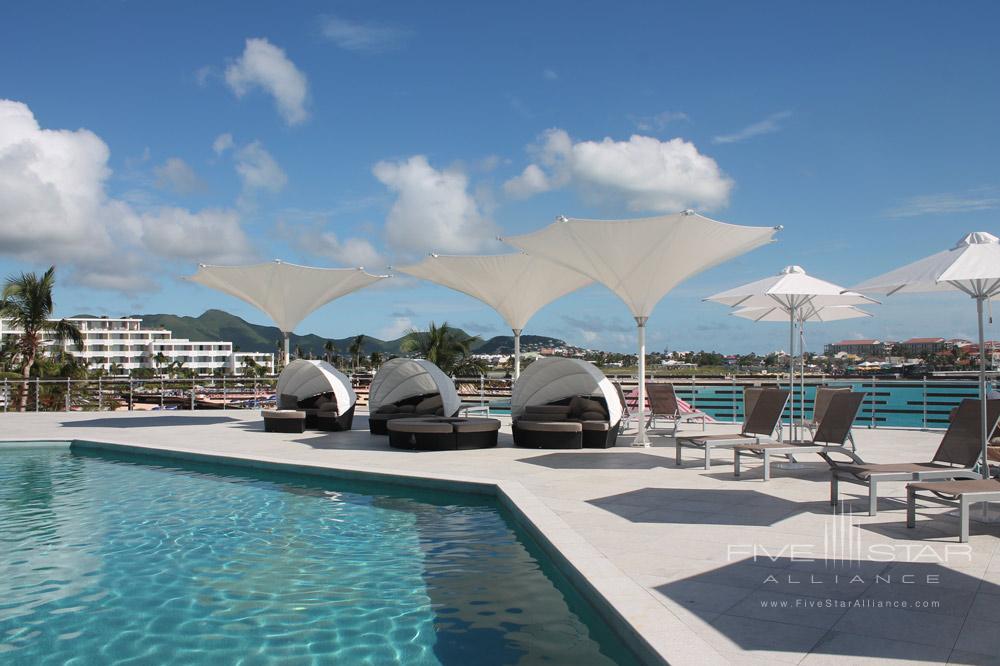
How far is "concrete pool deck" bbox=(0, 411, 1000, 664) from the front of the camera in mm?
3375

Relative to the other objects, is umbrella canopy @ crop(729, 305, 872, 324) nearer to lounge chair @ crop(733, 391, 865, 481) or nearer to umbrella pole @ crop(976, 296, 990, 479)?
lounge chair @ crop(733, 391, 865, 481)

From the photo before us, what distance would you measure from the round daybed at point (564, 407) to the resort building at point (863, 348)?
46762 mm

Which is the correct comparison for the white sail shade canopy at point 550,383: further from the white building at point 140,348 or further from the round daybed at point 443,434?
the white building at point 140,348

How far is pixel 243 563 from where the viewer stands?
18.5 ft

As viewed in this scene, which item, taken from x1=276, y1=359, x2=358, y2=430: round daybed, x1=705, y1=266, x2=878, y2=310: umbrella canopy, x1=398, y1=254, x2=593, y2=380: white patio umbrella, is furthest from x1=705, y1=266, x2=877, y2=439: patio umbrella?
x1=276, y1=359, x2=358, y2=430: round daybed

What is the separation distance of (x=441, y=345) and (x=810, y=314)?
20.1m

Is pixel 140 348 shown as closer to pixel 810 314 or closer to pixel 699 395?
pixel 699 395

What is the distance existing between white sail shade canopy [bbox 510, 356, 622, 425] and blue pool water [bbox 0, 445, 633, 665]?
4863mm

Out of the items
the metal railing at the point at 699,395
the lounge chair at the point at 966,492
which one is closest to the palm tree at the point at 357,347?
the metal railing at the point at 699,395

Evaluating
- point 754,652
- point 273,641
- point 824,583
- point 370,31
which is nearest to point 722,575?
point 824,583

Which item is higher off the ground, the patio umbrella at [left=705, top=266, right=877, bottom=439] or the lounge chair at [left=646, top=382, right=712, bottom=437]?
the patio umbrella at [left=705, top=266, right=877, bottom=439]

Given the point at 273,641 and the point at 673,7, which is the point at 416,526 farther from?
the point at 673,7

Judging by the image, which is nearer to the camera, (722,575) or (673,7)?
(722,575)

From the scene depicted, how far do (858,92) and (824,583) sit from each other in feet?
33.5
